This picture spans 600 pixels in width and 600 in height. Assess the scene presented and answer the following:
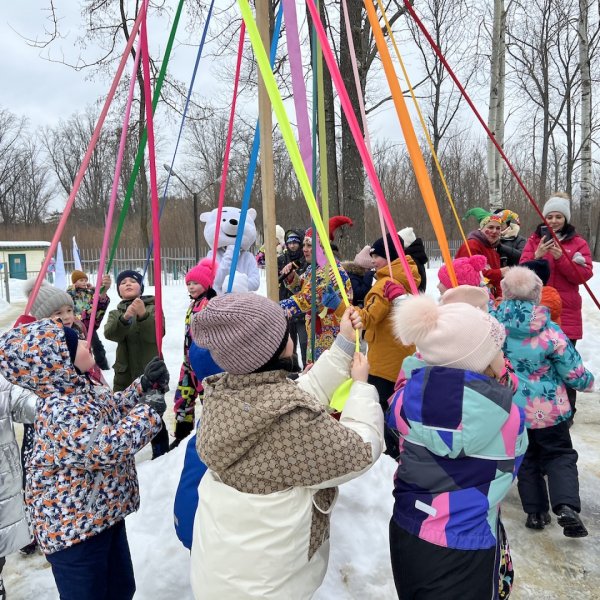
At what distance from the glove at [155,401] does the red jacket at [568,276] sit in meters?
3.40

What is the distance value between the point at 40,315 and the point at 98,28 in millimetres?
10597

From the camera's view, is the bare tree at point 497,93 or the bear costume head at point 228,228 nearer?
the bear costume head at point 228,228

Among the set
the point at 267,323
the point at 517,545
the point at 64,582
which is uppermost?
the point at 267,323

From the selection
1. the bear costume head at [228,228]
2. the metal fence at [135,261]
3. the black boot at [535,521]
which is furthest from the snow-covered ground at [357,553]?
the metal fence at [135,261]

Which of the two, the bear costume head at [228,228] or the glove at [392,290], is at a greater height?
the bear costume head at [228,228]

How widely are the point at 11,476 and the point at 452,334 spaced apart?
206cm

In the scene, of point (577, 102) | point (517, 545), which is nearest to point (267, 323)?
point (517, 545)

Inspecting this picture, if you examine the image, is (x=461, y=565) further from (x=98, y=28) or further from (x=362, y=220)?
(x=98, y=28)

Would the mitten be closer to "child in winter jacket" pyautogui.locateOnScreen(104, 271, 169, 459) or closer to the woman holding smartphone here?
"child in winter jacket" pyautogui.locateOnScreen(104, 271, 169, 459)

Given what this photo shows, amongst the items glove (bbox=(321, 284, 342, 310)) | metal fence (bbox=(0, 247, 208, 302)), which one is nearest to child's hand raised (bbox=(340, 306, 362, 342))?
glove (bbox=(321, 284, 342, 310))

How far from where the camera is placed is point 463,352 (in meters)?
1.56

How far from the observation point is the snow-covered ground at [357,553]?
7.74 ft

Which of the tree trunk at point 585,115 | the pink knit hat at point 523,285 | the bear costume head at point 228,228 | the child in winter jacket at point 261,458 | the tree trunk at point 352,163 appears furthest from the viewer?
the tree trunk at point 585,115

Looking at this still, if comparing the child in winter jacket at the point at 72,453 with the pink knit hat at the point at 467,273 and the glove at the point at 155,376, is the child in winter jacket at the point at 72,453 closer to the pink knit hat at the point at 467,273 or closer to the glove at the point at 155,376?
the glove at the point at 155,376
